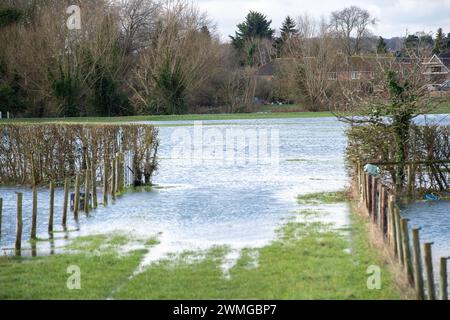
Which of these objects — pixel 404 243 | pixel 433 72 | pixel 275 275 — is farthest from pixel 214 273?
pixel 433 72

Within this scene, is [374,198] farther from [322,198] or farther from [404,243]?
[322,198]

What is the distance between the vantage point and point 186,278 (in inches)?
578

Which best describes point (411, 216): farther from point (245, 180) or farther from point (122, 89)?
point (122, 89)

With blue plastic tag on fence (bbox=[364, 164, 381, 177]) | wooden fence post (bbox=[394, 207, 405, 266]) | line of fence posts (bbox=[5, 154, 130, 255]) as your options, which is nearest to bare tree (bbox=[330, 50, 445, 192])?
blue plastic tag on fence (bbox=[364, 164, 381, 177])

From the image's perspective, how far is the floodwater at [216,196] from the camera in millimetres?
20391

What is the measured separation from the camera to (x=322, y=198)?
27531 mm

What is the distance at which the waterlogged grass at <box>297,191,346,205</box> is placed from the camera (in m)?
26.6

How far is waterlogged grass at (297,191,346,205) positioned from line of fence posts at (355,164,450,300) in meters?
2.54

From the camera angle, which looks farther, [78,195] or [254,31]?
[254,31]

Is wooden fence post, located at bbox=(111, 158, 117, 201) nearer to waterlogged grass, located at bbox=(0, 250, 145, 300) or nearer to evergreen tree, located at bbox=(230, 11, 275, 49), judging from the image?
waterlogged grass, located at bbox=(0, 250, 145, 300)

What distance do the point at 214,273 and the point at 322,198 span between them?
12.9m

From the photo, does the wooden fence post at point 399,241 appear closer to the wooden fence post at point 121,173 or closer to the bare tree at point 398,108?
the bare tree at point 398,108

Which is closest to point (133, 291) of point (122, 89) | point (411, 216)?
point (411, 216)

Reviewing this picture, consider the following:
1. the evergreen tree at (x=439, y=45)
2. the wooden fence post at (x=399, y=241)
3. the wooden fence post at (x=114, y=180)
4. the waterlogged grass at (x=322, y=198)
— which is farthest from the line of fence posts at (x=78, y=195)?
the evergreen tree at (x=439, y=45)
